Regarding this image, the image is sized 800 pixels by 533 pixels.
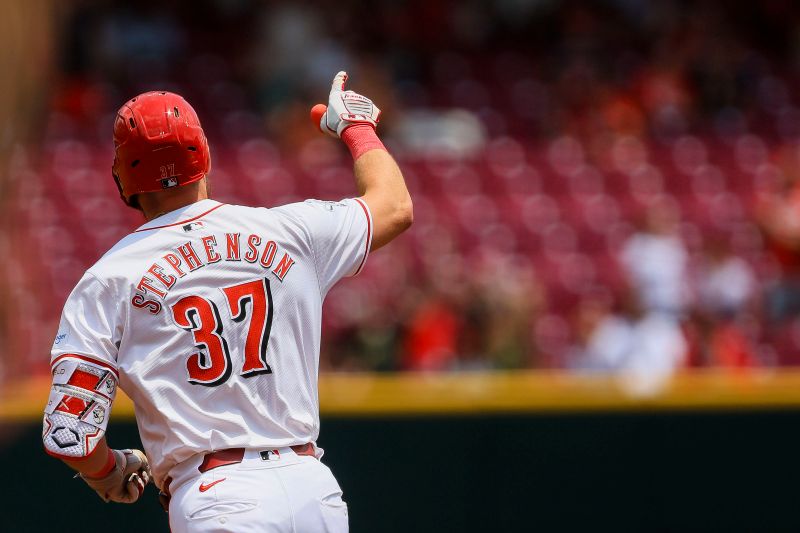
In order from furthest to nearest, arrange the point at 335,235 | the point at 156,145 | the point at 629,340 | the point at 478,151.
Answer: the point at 478,151
the point at 629,340
the point at 335,235
the point at 156,145

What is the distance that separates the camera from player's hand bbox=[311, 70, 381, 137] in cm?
340

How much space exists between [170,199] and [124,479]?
671 mm

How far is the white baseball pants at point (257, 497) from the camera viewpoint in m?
2.79

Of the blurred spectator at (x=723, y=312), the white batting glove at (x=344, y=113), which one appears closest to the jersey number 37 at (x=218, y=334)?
the white batting glove at (x=344, y=113)

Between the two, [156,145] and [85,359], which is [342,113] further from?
[85,359]

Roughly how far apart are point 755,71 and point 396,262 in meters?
5.30

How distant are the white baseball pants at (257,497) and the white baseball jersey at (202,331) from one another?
0.05m

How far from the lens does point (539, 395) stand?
19.9ft

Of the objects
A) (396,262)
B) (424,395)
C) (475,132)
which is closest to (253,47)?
(475,132)

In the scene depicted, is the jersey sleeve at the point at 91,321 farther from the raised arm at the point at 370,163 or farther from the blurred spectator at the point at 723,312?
the blurred spectator at the point at 723,312

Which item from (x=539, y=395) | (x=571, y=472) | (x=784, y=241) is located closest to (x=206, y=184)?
(x=539, y=395)

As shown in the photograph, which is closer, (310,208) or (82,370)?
(82,370)

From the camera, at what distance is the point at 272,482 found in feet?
9.32

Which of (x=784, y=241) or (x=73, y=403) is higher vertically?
(x=784, y=241)
